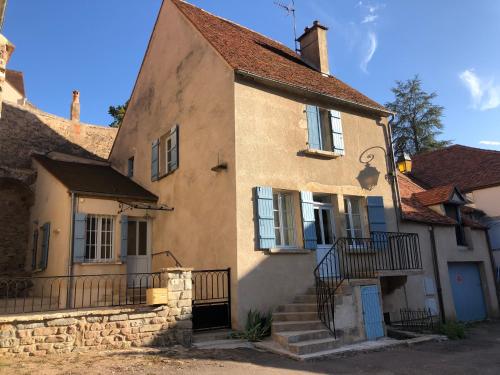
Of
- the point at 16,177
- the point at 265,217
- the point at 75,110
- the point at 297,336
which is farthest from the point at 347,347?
the point at 75,110

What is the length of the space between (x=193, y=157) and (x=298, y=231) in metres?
3.43

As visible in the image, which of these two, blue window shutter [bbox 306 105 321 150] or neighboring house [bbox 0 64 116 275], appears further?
neighboring house [bbox 0 64 116 275]

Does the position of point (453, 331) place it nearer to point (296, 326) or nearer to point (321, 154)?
point (296, 326)

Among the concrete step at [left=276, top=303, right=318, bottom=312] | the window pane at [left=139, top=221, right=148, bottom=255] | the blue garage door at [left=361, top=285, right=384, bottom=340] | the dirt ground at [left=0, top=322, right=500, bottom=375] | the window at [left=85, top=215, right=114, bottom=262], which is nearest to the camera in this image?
the dirt ground at [left=0, top=322, right=500, bottom=375]

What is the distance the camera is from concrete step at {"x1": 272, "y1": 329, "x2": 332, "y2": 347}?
7.84 metres

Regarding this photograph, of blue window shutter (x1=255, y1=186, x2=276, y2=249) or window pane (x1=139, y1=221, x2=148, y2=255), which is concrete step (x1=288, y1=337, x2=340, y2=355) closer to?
blue window shutter (x1=255, y1=186, x2=276, y2=249)

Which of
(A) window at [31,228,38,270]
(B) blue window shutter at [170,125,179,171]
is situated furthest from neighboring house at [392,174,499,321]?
(A) window at [31,228,38,270]

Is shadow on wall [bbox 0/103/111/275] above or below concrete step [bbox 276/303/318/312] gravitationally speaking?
above

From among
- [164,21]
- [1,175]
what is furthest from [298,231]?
[1,175]

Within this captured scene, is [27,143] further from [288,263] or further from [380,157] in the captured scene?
[380,157]

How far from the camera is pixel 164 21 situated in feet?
45.3

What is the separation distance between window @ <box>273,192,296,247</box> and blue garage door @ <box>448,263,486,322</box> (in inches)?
239

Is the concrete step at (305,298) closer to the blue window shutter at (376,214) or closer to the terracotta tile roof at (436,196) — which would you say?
the blue window shutter at (376,214)

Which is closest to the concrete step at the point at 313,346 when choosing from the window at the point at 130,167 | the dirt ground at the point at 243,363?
the dirt ground at the point at 243,363
